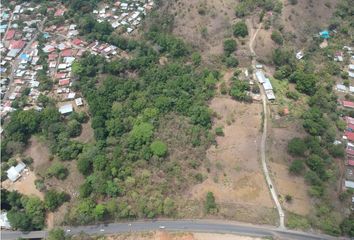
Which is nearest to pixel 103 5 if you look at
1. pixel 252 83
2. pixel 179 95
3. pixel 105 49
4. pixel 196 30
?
pixel 105 49

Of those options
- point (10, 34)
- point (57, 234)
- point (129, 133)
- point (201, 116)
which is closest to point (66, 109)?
point (129, 133)

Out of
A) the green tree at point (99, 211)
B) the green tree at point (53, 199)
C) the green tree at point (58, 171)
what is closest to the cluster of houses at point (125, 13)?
the green tree at point (58, 171)

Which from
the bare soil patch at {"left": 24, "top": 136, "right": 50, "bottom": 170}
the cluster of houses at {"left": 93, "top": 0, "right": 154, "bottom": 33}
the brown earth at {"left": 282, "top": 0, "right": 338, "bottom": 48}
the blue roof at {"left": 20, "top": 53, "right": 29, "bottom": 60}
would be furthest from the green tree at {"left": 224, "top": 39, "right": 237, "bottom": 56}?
the blue roof at {"left": 20, "top": 53, "right": 29, "bottom": 60}

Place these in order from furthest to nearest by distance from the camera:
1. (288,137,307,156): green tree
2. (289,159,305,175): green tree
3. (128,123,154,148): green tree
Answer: (128,123,154,148): green tree
(288,137,307,156): green tree
(289,159,305,175): green tree

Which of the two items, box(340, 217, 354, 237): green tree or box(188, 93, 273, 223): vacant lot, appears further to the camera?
box(188, 93, 273, 223): vacant lot

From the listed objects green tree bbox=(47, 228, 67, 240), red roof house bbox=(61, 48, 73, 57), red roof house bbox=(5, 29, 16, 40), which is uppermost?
red roof house bbox=(5, 29, 16, 40)

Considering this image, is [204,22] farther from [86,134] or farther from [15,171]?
[15,171]

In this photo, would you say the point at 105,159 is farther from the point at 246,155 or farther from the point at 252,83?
the point at 252,83

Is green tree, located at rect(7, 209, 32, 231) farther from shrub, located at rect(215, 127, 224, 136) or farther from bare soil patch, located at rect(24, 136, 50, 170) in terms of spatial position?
shrub, located at rect(215, 127, 224, 136)
